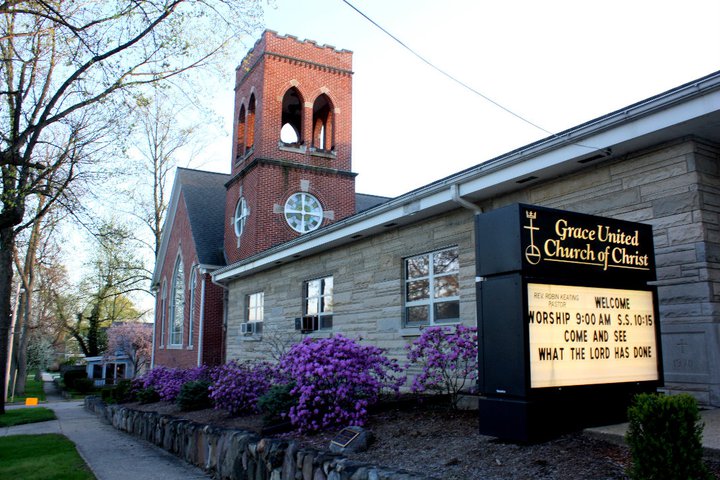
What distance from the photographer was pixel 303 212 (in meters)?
21.7

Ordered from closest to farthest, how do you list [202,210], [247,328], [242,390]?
[242,390] → [247,328] → [202,210]

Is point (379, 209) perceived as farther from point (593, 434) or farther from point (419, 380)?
point (593, 434)

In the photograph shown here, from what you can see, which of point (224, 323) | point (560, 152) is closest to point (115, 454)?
point (560, 152)

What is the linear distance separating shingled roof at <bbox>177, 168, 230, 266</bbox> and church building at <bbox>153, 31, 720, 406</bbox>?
8cm

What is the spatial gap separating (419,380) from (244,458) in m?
2.51

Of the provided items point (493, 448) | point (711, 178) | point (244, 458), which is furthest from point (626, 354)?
point (244, 458)

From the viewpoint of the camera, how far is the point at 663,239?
23.4ft

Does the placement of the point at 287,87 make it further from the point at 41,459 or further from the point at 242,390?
the point at 41,459

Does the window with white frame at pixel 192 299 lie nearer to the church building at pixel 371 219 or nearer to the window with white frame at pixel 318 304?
the church building at pixel 371 219

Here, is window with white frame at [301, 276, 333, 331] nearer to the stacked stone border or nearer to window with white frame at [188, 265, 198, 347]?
the stacked stone border

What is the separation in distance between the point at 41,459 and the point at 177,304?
18.4 metres

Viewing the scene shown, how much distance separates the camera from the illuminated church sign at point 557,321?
18.2ft

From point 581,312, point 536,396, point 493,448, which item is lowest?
point 493,448

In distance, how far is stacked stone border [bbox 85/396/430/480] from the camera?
223 inches
